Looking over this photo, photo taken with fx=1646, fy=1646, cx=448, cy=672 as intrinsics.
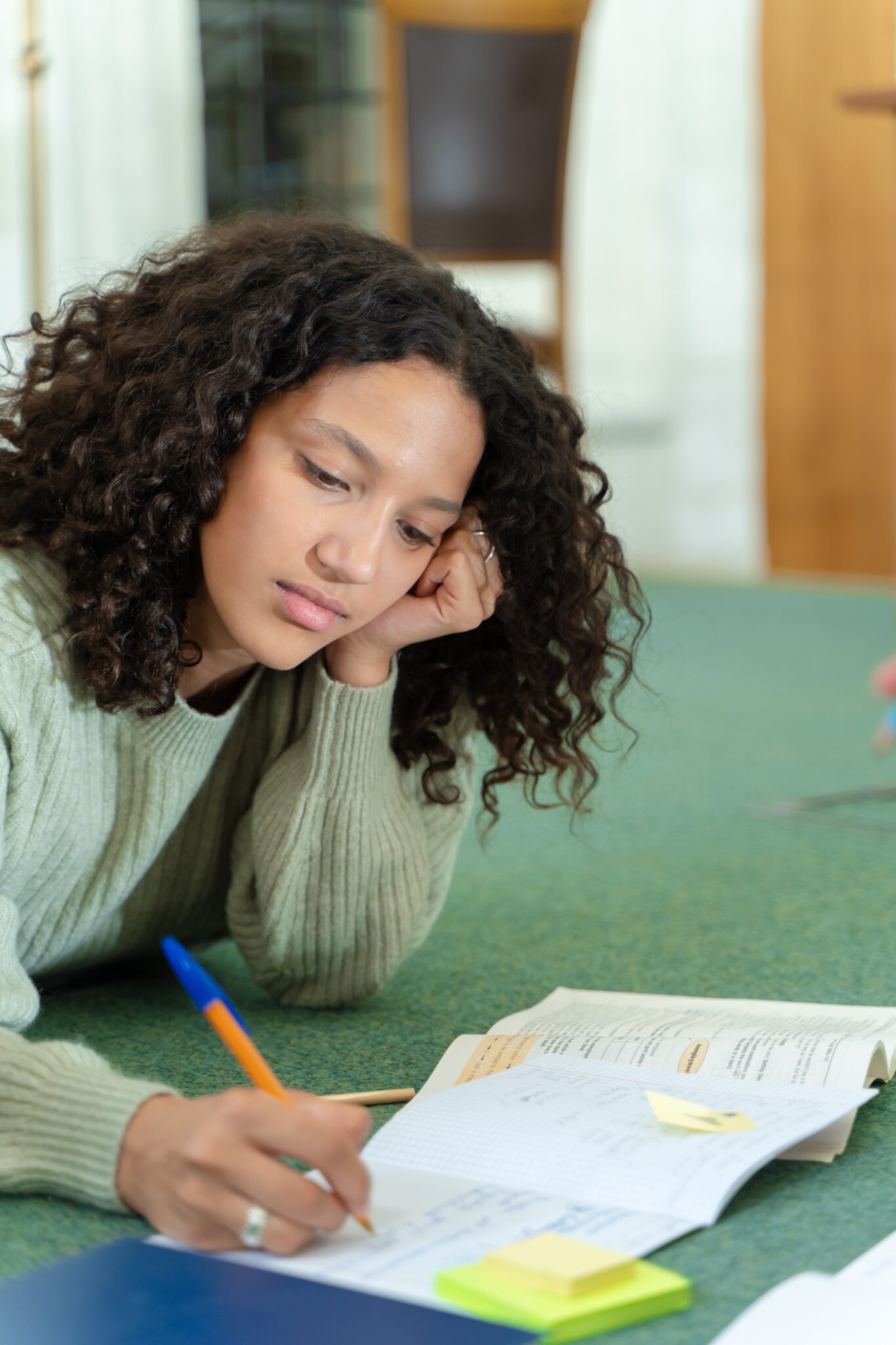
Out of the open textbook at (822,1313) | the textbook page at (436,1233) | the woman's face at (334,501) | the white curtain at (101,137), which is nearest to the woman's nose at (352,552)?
the woman's face at (334,501)

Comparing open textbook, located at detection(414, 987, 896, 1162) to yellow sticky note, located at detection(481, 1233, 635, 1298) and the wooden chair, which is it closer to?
yellow sticky note, located at detection(481, 1233, 635, 1298)

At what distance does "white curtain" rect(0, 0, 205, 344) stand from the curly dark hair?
2.38m

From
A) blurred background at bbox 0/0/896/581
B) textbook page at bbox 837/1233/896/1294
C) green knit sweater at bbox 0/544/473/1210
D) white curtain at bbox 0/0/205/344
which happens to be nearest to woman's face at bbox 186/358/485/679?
green knit sweater at bbox 0/544/473/1210

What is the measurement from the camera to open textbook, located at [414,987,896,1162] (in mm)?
939

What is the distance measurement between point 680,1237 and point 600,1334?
9cm

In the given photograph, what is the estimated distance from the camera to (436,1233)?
74 cm

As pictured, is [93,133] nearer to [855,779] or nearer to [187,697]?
[855,779]

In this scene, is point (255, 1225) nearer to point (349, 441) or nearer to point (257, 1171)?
point (257, 1171)

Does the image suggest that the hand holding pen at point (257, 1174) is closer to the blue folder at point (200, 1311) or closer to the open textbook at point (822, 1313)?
the blue folder at point (200, 1311)

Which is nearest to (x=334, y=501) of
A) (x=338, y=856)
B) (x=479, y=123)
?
(x=338, y=856)

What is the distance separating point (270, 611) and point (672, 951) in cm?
52

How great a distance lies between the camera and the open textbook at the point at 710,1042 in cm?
94

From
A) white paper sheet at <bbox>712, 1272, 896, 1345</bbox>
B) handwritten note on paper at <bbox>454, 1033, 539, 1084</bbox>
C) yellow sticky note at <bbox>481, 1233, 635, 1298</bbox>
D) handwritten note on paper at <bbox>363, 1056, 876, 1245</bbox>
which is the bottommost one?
handwritten note on paper at <bbox>454, 1033, 539, 1084</bbox>

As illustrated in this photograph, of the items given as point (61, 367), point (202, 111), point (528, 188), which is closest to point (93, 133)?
point (202, 111)
